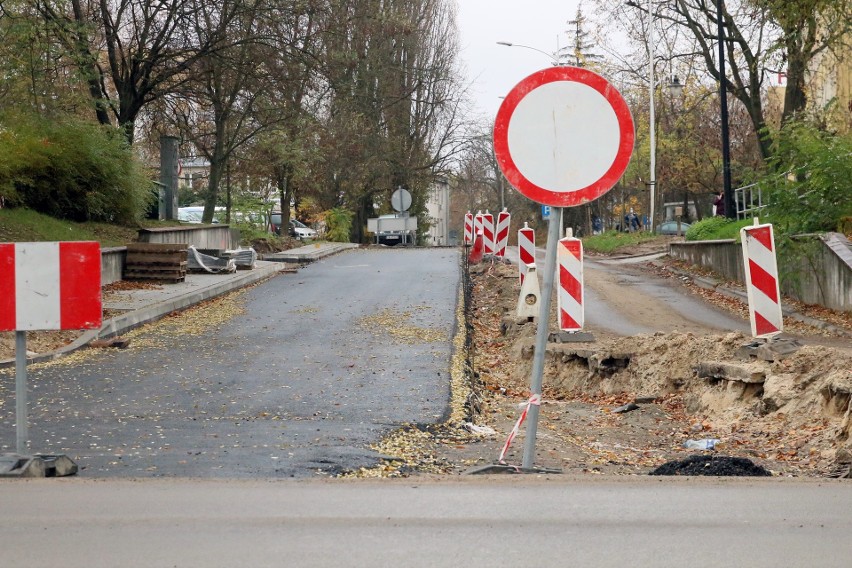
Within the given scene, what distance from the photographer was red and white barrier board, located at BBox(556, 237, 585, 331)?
13.1 m

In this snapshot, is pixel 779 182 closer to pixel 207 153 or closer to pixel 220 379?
pixel 220 379

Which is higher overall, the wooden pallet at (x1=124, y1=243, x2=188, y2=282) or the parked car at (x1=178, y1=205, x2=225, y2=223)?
the parked car at (x1=178, y1=205, x2=225, y2=223)

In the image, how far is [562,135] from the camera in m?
6.62

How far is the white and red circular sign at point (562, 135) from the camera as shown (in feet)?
21.5

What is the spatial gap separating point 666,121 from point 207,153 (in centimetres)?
2580

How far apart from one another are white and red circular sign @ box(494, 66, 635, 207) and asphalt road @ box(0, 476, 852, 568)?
→ 5.67ft

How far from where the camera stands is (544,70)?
655 centimetres

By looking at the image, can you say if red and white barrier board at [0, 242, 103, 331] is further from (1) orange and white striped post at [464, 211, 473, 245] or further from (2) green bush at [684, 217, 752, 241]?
(1) orange and white striped post at [464, 211, 473, 245]

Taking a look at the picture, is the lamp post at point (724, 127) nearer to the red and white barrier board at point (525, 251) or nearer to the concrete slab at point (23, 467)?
the red and white barrier board at point (525, 251)

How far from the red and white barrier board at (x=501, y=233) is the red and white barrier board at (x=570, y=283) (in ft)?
47.9

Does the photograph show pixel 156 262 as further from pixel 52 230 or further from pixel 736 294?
pixel 736 294

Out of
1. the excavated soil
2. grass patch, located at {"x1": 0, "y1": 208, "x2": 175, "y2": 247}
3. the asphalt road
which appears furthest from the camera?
grass patch, located at {"x1": 0, "y1": 208, "x2": 175, "y2": 247}

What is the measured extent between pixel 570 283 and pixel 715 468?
6319mm

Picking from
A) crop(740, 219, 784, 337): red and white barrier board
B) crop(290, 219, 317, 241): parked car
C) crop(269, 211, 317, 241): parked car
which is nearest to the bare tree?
crop(740, 219, 784, 337): red and white barrier board
